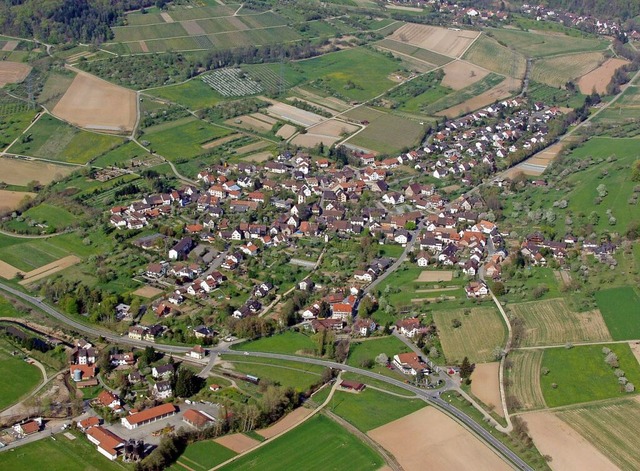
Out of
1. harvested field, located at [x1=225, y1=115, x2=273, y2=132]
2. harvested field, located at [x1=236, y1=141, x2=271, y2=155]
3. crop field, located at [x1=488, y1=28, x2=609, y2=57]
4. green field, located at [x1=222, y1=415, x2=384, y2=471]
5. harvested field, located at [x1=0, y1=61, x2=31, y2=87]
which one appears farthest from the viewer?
crop field, located at [x1=488, y1=28, x2=609, y2=57]

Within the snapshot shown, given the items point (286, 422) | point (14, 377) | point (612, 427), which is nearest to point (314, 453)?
point (286, 422)

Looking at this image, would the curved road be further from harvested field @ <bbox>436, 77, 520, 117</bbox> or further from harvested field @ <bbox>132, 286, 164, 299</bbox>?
harvested field @ <bbox>436, 77, 520, 117</bbox>

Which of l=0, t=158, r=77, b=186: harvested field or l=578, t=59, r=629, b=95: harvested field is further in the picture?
l=578, t=59, r=629, b=95: harvested field

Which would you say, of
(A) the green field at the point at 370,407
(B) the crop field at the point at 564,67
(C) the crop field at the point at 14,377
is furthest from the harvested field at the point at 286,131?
(A) the green field at the point at 370,407

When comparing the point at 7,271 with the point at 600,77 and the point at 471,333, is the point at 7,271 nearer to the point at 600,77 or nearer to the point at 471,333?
the point at 471,333

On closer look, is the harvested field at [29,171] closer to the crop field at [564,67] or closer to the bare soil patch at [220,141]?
the bare soil patch at [220,141]

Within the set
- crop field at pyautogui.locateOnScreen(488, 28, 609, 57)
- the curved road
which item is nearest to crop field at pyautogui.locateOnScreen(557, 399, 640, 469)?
the curved road
